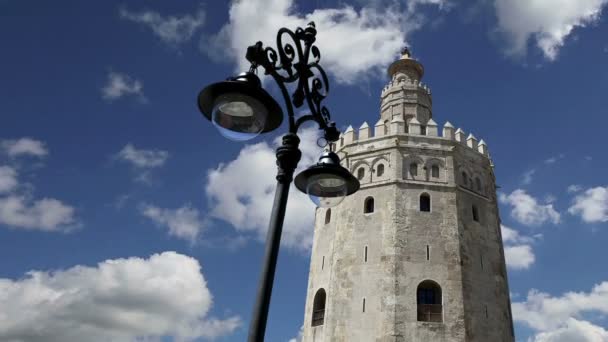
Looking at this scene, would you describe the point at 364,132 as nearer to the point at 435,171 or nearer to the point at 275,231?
the point at 435,171

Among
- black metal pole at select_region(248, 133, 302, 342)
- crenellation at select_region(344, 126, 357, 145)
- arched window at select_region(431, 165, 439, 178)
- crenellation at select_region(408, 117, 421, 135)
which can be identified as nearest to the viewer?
black metal pole at select_region(248, 133, 302, 342)

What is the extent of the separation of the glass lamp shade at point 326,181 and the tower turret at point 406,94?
67.3 feet

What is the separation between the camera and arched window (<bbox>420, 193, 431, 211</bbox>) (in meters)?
21.7

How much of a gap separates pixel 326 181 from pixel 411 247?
16.1 metres

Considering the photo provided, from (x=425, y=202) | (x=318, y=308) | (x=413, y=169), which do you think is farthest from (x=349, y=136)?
(x=318, y=308)

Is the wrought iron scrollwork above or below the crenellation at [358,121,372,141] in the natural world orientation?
below

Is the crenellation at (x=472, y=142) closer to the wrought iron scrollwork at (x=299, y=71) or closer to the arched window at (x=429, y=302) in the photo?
the arched window at (x=429, y=302)

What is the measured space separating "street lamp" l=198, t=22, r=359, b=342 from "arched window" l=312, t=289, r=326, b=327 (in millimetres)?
16493

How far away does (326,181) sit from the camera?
518 centimetres

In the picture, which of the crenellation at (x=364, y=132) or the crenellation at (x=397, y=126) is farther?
the crenellation at (x=364, y=132)

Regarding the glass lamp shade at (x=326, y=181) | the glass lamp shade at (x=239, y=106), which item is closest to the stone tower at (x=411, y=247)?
the glass lamp shade at (x=326, y=181)

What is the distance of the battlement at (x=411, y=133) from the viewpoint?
2370 centimetres

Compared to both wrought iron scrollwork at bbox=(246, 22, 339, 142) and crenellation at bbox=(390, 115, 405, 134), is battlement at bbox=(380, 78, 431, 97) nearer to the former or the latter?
crenellation at bbox=(390, 115, 405, 134)

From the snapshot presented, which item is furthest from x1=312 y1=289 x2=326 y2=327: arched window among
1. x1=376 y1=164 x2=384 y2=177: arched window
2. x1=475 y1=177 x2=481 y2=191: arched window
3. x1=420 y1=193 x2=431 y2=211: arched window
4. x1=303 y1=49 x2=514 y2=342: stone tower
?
x1=475 y1=177 x2=481 y2=191: arched window
